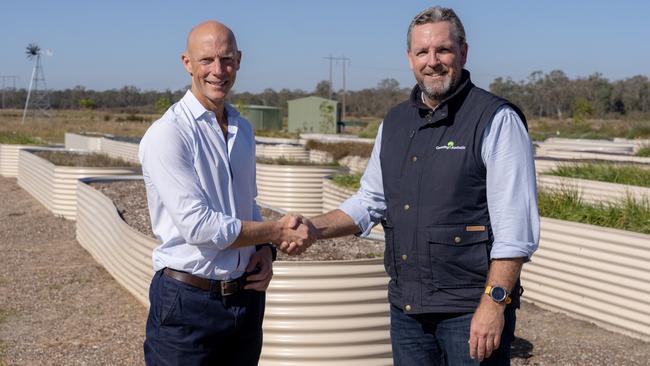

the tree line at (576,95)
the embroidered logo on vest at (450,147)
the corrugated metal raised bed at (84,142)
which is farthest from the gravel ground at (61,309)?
the tree line at (576,95)

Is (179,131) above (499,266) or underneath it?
above

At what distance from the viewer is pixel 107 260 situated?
9.46 meters

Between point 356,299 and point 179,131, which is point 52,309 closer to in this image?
point 356,299

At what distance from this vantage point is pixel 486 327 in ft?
9.46

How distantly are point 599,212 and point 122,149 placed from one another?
15169 millimetres

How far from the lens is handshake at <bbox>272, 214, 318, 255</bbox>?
340 centimetres

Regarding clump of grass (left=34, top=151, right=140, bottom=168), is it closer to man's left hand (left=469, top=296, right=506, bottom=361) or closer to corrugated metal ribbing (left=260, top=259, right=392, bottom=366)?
corrugated metal ribbing (left=260, top=259, right=392, bottom=366)

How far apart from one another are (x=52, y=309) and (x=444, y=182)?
5.76 meters

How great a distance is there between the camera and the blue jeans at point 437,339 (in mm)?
3004

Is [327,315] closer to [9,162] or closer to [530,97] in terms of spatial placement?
[9,162]

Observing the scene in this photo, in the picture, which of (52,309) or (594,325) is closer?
(594,325)

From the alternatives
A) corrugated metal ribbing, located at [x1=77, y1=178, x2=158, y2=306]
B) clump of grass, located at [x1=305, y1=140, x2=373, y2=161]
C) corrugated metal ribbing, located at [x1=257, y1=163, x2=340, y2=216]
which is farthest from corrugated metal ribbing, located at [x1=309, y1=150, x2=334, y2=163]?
corrugated metal ribbing, located at [x1=77, y1=178, x2=158, y2=306]

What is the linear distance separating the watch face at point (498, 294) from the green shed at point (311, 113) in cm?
4471

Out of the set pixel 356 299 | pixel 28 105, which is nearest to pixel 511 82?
pixel 28 105
